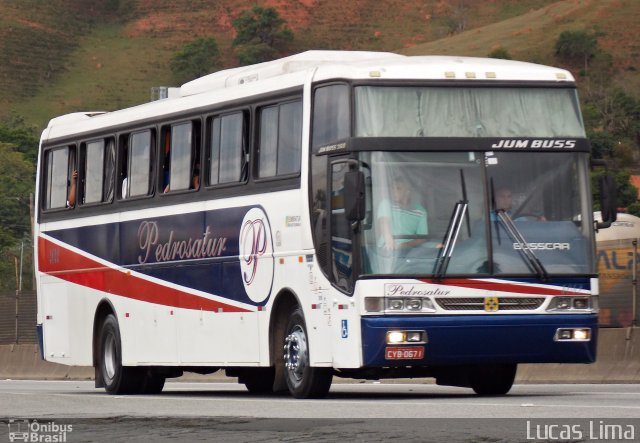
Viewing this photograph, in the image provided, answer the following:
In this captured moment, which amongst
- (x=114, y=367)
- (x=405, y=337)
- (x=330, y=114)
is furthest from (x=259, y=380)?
(x=405, y=337)

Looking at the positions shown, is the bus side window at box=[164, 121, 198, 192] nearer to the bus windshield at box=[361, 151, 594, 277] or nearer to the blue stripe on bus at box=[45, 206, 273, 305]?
the blue stripe on bus at box=[45, 206, 273, 305]

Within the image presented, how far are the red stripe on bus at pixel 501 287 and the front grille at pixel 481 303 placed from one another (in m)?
0.08

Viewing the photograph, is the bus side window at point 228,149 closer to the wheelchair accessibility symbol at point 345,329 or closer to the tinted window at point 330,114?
the tinted window at point 330,114

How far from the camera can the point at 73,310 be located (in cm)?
Answer: 2520

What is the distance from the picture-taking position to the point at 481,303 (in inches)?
703

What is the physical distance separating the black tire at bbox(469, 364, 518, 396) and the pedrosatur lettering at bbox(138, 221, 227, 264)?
3330 millimetres

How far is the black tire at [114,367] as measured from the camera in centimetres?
2366

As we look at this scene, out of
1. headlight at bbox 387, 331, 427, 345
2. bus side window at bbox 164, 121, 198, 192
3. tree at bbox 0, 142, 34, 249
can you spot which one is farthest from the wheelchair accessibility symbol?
tree at bbox 0, 142, 34, 249

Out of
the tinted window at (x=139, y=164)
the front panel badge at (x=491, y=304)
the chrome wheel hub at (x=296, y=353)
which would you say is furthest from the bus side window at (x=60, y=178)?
the front panel badge at (x=491, y=304)

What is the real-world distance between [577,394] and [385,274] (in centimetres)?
302

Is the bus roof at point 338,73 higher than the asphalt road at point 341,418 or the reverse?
higher

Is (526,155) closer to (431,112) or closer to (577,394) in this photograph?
(431,112)

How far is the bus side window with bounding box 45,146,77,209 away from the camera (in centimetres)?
2519
